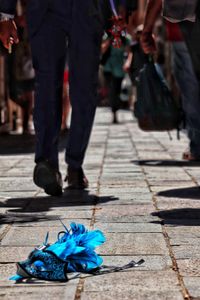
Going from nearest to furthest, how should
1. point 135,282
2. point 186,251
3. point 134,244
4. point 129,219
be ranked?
point 135,282
point 186,251
point 134,244
point 129,219

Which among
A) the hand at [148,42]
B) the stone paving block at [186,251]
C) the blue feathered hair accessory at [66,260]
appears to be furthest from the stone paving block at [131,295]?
the hand at [148,42]

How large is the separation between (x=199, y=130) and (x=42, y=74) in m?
2.59

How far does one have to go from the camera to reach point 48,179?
5.76 meters

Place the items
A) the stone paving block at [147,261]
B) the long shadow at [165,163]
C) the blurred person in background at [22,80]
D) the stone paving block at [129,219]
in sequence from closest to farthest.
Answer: the stone paving block at [147,261] → the stone paving block at [129,219] → the long shadow at [165,163] → the blurred person in background at [22,80]

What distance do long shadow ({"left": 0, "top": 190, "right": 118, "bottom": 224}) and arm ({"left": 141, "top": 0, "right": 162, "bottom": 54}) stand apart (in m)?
1.55

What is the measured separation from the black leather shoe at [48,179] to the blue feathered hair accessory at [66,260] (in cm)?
211

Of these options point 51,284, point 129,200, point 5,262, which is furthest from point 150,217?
point 51,284

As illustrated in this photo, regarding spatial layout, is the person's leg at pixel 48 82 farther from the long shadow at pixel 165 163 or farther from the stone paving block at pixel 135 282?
the stone paving block at pixel 135 282

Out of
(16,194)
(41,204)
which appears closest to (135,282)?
(41,204)

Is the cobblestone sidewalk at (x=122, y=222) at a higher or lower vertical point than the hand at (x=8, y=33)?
lower

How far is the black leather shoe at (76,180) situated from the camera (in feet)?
20.3

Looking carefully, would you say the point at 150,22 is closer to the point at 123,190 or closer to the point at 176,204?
the point at 123,190

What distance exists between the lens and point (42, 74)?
19.8ft

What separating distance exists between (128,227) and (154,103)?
3892mm
